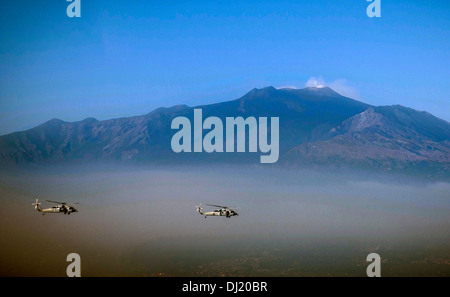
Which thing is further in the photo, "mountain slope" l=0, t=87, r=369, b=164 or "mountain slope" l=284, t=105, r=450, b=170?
"mountain slope" l=284, t=105, r=450, b=170

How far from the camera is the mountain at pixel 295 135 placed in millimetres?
109438

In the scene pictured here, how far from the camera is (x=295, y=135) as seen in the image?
14225 cm

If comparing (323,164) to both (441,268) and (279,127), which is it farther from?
(441,268)

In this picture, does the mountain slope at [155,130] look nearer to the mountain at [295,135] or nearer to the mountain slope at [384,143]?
the mountain at [295,135]

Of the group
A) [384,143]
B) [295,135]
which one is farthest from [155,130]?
[384,143]

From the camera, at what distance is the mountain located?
109 m

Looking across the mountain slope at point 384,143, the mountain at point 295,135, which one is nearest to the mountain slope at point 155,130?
the mountain at point 295,135

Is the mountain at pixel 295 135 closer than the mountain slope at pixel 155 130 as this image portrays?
No

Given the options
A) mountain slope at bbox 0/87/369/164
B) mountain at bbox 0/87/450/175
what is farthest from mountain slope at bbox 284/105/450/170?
mountain slope at bbox 0/87/369/164

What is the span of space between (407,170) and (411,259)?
145 ft

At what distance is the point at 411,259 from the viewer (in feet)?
282

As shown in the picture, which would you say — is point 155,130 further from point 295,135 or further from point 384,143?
point 384,143

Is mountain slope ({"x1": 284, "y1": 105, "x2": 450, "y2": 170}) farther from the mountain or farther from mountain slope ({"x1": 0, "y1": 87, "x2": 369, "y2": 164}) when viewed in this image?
mountain slope ({"x1": 0, "y1": 87, "x2": 369, "y2": 164})
